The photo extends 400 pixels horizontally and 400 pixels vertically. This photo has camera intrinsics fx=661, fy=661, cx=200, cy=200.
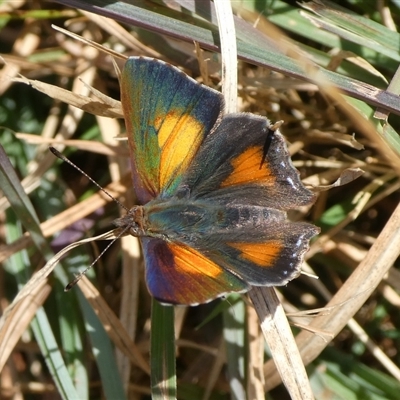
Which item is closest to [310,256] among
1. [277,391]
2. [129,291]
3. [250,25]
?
[277,391]

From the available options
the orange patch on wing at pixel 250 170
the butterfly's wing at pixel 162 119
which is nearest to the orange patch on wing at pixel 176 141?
the butterfly's wing at pixel 162 119

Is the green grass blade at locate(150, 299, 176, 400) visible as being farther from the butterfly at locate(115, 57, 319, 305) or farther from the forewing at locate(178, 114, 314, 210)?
the forewing at locate(178, 114, 314, 210)

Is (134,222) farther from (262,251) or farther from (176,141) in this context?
(262,251)

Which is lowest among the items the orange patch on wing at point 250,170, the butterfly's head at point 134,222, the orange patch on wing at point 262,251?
the butterfly's head at point 134,222

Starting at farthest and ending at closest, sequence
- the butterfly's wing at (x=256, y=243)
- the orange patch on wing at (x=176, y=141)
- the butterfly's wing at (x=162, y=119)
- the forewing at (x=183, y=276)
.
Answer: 1. the orange patch on wing at (x=176, y=141)
2. the butterfly's wing at (x=162, y=119)
3. the butterfly's wing at (x=256, y=243)
4. the forewing at (x=183, y=276)

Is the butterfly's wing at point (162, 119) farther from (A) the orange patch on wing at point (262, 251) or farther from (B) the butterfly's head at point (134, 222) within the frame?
(A) the orange patch on wing at point (262, 251)

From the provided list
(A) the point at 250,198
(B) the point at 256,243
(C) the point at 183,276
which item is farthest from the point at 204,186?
(C) the point at 183,276
